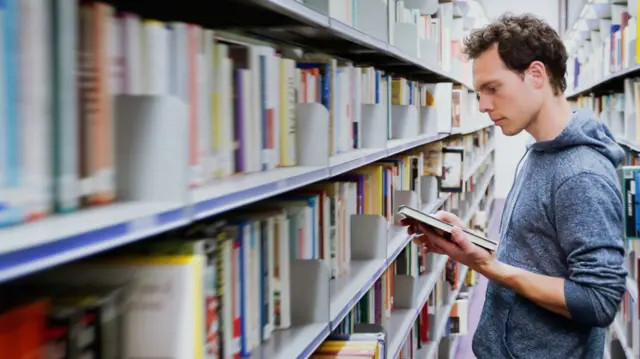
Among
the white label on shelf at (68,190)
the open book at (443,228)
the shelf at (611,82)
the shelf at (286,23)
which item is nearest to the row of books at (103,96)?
the white label on shelf at (68,190)

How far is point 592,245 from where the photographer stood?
5.82 feet

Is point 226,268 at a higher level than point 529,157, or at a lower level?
lower

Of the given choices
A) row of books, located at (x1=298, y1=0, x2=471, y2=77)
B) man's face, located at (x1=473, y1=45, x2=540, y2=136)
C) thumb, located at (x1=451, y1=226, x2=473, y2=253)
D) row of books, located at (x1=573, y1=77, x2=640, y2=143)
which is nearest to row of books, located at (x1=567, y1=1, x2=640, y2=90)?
row of books, located at (x1=573, y1=77, x2=640, y2=143)

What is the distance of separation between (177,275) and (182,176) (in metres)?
0.13

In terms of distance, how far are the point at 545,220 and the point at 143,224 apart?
1.33m

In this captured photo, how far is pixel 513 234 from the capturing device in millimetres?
2025

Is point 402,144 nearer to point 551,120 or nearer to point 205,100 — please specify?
point 551,120

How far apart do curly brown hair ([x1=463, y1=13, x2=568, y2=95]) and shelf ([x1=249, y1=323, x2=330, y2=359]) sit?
2.98ft

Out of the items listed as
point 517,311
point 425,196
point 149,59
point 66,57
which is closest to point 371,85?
point 517,311

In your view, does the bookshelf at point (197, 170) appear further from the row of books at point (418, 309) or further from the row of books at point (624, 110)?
the row of books at point (624, 110)

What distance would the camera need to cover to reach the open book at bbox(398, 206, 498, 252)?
2.05 metres

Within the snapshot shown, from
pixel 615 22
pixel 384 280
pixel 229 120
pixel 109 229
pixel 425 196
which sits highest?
pixel 615 22

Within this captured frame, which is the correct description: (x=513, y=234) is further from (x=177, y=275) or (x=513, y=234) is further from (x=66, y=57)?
(x=66, y=57)

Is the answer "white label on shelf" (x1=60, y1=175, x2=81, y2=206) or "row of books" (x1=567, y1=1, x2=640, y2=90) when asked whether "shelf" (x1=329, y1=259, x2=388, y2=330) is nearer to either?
"white label on shelf" (x1=60, y1=175, x2=81, y2=206)
